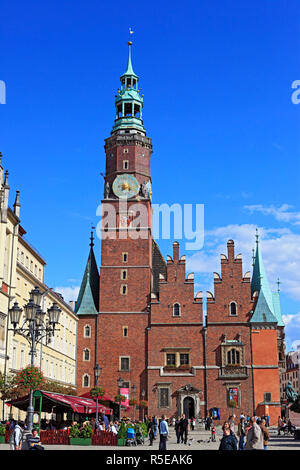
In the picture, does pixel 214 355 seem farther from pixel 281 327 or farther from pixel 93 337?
pixel 281 327

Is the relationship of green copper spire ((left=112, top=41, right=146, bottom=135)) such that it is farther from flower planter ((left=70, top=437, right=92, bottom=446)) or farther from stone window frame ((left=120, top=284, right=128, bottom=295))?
flower planter ((left=70, top=437, right=92, bottom=446))

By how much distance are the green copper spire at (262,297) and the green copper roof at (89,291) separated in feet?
53.7

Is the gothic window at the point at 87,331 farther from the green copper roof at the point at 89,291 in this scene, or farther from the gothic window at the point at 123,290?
the gothic window at the point at 123,290

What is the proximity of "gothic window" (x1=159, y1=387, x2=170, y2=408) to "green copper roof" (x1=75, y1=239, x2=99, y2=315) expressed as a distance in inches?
409

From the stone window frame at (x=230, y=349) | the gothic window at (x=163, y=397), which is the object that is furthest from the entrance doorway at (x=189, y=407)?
the stone window frame at (x=230, y=349)

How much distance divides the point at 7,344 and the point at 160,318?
26.7 metres

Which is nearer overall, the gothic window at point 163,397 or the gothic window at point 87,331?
the gothic window at point 163,397

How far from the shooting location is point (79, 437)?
27344 millimetres

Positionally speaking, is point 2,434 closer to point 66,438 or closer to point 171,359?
point 66,438

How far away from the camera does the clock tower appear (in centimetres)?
6000

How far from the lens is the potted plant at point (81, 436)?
2716 cm

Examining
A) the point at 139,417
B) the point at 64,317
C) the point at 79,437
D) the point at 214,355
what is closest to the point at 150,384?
the point at 139,417

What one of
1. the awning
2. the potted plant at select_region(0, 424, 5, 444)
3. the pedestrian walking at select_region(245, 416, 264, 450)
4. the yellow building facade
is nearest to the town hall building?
the yellow building facade

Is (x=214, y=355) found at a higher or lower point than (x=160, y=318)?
lower
